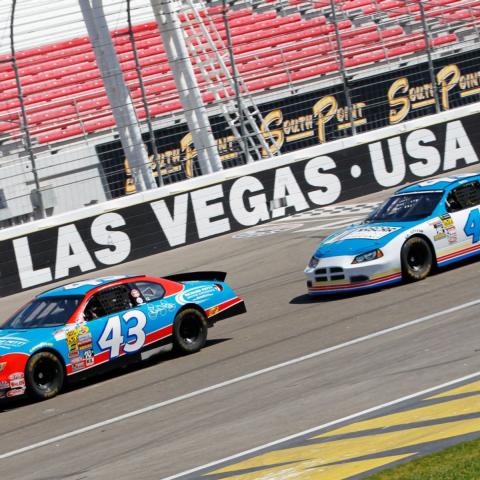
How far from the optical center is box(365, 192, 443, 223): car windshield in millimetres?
14828

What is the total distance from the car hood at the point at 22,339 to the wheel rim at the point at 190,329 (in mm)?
1761

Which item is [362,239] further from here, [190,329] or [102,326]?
[102,326]

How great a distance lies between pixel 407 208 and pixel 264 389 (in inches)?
220

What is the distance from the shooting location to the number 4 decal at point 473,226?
14758mm

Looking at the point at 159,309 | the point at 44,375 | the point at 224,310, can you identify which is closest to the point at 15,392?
the point at 44,375

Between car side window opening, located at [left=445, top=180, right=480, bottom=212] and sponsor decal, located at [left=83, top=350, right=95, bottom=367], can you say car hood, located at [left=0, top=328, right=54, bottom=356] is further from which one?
car side window opening, located at [left=445, top=180, right=480, bottom=212]

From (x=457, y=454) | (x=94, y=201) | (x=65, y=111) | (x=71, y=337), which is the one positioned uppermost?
(x=65, y=111)

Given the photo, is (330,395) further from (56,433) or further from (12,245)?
(12,245)

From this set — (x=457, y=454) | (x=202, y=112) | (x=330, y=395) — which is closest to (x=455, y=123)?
(x=202, y=112)

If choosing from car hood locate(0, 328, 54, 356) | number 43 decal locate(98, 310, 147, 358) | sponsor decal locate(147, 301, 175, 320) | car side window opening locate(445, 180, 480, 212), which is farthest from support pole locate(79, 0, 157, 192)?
car hood locate(0, 328, 54, 356)

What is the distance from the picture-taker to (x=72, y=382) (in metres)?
11.8

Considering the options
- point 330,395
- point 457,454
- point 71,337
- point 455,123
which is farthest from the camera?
point 455,123

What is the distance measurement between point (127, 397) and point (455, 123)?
15551 millimetres

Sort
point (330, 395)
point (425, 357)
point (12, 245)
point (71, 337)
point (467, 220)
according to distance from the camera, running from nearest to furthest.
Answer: point (330, 395) → point (425, 357) → point (71, 337) → point (467, 220) → point (12, 245)
